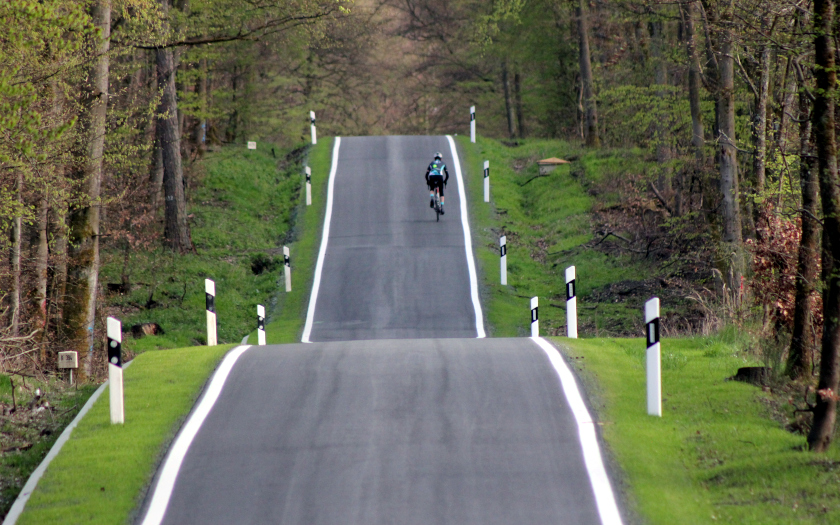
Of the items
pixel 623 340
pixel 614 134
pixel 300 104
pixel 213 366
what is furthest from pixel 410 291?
pixel 300 104

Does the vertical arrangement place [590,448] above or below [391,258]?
below

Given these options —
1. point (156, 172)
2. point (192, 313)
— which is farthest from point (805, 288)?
point (156, 172)

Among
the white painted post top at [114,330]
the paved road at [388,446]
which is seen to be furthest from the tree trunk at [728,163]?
the white painted post top at [114,330]

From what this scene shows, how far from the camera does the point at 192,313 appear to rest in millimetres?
21703

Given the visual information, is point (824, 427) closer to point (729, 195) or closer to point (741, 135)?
point (729, 195)

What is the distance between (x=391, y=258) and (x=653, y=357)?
15065 millimetres

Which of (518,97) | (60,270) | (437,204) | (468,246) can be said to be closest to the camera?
(60,270)

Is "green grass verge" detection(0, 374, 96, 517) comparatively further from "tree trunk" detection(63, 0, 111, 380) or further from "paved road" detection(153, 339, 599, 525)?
"tree trunk" detection(63, 0, 111, 380)

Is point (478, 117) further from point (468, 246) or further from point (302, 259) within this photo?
point (302, 259)

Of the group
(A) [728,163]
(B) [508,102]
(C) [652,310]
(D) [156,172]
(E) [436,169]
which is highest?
(B) [508,102]

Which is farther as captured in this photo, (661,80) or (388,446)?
(661,80)

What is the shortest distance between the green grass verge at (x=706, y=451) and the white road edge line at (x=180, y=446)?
353cm

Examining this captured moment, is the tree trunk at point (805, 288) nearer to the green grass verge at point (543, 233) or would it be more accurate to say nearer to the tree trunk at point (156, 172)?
the green grass verge at point (543, 233)

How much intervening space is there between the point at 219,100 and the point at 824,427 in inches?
1324
